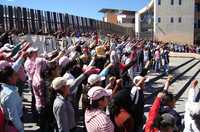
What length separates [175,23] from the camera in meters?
78.0

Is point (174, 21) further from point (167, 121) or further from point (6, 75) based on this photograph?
point (6, 75)

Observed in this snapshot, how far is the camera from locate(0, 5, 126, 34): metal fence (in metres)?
17.6

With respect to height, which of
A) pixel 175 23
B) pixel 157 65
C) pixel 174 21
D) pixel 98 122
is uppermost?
pixel 174 21

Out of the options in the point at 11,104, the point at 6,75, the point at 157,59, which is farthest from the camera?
the point at 157,59

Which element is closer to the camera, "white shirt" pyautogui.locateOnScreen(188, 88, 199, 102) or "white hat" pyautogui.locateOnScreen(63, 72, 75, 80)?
"white hat" pyautogui.locateOnScreen(63, 72, 75, 80)

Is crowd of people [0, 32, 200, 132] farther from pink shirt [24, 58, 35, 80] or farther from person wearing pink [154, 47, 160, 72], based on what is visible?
person wearing pink [154, 47, 160, 72]

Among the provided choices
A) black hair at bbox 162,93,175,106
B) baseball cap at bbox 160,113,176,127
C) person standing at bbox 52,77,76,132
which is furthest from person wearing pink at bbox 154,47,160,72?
baseball cap at bbox 160,113,176,127

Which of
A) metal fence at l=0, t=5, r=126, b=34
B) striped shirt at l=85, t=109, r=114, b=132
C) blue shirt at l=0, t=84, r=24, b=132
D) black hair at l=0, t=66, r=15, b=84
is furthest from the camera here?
metal fence at l=0, t=5, r=126, b=34

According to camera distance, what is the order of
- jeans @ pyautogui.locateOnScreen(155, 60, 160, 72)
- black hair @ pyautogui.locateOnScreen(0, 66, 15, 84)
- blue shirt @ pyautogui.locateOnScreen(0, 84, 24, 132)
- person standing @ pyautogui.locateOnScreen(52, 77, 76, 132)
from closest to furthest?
blue shirt @ pyautogui.locateOnScreen(0, 84, 24, 132)
black hair @ pyautogui.locateOnScreen(0, 66, 15, 84)
person standing @ pyautogui.locateOnScreen(52, 77, 76, 132)
jeans @ pyautogui.locateOnScreen(155, 60, 160, 72)

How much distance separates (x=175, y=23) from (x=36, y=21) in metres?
59.7

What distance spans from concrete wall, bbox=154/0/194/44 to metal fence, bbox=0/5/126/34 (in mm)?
48840

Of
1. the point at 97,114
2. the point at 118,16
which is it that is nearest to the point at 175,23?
the point at 118,16

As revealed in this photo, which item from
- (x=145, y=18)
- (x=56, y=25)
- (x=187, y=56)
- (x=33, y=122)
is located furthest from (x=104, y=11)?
(x=33, y=122)

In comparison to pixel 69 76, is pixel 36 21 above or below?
above
